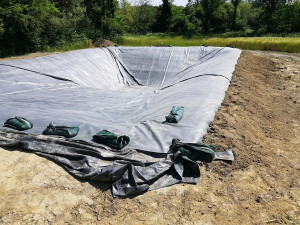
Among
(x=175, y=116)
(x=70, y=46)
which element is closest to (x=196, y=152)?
(x=175, y=116)

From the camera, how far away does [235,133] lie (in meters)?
3.83

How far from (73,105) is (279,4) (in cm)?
2714

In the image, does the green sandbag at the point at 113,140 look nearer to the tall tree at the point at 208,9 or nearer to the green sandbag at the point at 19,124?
the green sandbag at the point at 19,124

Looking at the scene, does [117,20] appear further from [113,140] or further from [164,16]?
[113,140]

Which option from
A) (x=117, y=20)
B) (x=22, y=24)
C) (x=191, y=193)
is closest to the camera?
(x=191, y=193)

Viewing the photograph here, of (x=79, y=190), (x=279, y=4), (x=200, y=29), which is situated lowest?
(x=79, y=190)

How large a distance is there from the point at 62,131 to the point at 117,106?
2136 millimetres

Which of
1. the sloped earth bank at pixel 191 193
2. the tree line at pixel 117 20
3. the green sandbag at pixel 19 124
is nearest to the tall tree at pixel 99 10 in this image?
the tree line at pixel 117 20

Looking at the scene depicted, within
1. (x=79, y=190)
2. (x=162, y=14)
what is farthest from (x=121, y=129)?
(x=162, y=14)

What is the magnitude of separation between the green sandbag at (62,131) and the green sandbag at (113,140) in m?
0.42

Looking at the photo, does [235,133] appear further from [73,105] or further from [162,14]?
[162,14]

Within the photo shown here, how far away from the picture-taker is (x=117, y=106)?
559 cm

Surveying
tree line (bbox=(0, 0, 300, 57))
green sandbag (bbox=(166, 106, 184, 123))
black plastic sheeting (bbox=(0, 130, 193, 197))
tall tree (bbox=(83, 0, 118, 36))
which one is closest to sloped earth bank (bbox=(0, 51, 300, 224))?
black plastic sheeting (bbox=(0, 130, 193, 197))

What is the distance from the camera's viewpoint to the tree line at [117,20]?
1327 centimetres
